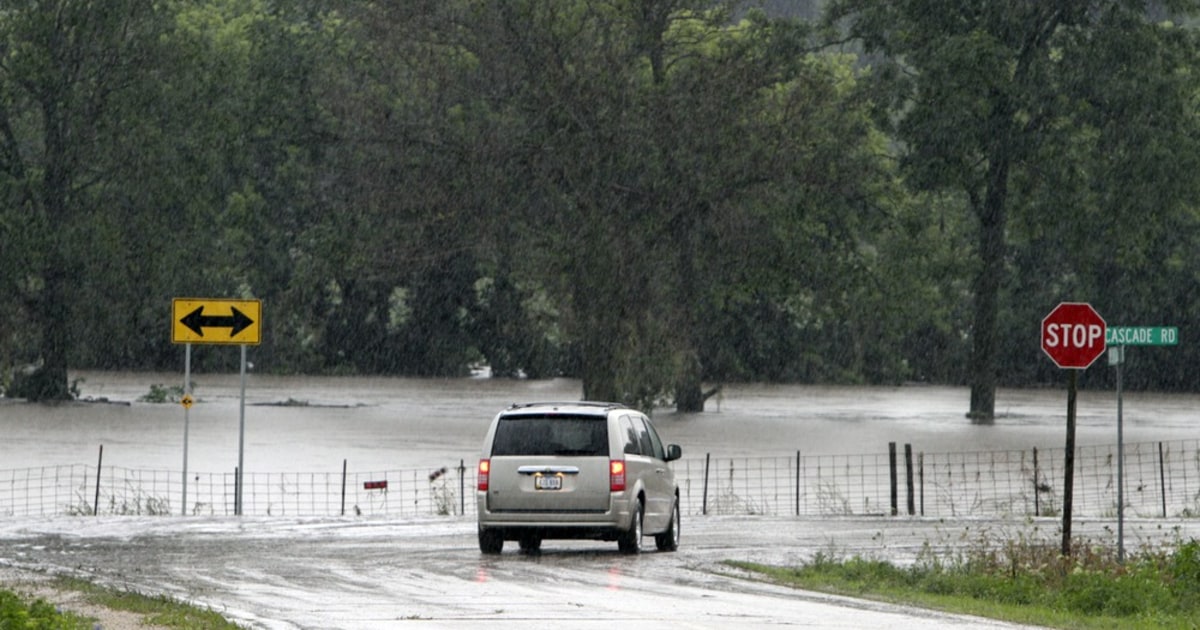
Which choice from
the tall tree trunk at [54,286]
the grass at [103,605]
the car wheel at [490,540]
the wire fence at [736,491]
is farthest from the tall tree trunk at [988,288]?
the grass at [103,605]

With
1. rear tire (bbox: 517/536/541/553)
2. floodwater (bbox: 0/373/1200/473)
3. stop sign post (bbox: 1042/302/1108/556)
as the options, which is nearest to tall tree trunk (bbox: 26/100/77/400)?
floodwater (bbox: 0/373/1200/473)

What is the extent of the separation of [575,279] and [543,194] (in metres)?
2.44

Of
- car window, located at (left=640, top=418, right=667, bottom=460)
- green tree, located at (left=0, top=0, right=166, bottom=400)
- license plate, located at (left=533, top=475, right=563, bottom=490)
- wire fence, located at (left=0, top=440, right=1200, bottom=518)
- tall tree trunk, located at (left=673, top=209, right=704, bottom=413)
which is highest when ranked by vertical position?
green tree, located at (left=0, top=0, right=166, bottom=400)

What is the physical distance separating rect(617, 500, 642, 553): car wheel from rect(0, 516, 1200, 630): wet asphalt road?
0.13 m

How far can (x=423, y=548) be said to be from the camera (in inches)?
938

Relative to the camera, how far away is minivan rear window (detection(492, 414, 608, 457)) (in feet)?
75.6

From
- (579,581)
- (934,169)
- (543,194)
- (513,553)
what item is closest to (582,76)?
(543,194)

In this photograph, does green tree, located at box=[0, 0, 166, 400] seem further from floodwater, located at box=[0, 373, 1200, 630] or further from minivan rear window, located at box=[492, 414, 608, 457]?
minivan rear window, located at box=[492, 414, 608, 457]

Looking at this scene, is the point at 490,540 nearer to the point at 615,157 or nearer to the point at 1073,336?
the point at 1073,336

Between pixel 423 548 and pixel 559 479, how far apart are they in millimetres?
1929

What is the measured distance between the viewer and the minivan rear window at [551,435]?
75.6ft

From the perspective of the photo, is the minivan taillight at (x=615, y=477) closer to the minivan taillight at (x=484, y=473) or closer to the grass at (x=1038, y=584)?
the minivan taillight at (x=484, y=473)

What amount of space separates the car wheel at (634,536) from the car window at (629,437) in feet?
1.90

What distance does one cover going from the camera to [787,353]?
91.4 meters
